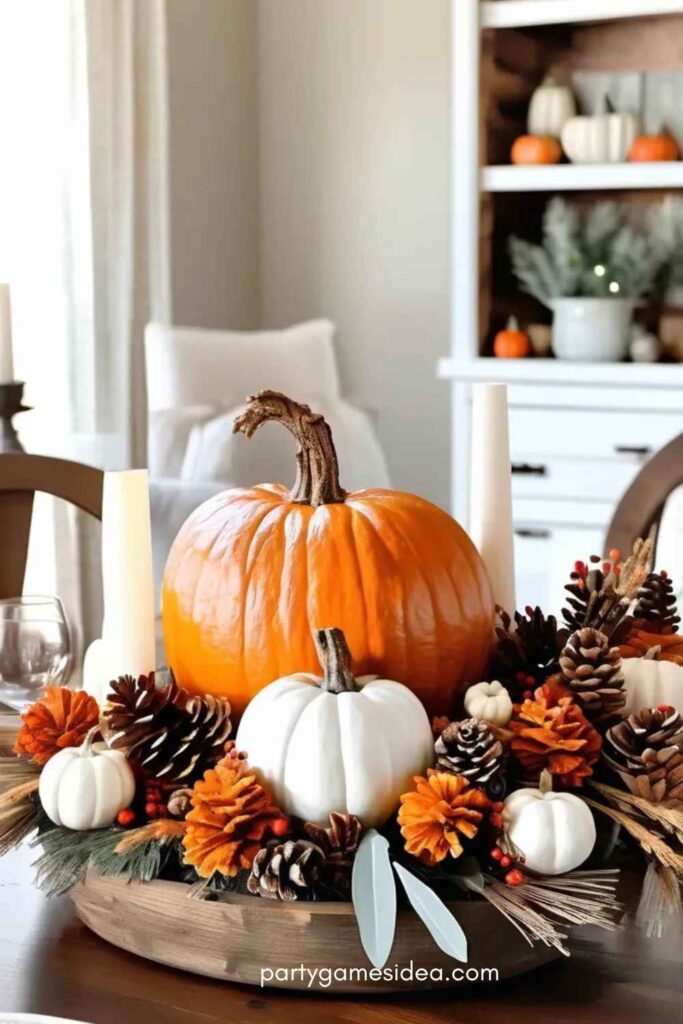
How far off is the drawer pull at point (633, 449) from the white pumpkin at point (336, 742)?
2587mm

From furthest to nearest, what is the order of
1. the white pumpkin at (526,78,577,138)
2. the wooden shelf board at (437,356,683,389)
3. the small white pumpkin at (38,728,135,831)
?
the white pumpkin at (526,78,577,138) < the wooden shelf board at (437,356,683,389) < the small white pumpkin at (38,728,135,831)

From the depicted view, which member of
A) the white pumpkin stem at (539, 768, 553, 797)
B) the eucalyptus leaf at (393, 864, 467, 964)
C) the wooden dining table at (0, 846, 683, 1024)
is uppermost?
the white pumpkin stem at (539, 768, 553, 797)

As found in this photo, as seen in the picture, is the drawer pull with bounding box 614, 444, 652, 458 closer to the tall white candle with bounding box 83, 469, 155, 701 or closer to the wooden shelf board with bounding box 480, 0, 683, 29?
the wooden shelf board with bounding box 480, 0, 683, 29

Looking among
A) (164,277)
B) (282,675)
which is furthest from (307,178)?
(282,675)

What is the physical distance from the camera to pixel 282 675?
33.2 inches

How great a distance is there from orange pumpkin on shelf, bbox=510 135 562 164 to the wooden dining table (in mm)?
2856

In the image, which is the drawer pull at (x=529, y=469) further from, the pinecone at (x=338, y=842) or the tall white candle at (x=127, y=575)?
the pinecone at (x=338, y=842)

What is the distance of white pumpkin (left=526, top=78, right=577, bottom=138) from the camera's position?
11.3ft

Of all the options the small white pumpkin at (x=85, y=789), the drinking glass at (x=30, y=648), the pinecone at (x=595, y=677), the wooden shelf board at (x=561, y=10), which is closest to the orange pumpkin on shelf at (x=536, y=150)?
the wooden shelf board at (x=561, y=10)

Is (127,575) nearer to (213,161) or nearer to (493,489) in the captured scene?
(493,489)

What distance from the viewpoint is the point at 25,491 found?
5.59ft

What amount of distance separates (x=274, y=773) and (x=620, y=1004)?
0.21 metres

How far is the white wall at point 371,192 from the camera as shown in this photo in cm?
393

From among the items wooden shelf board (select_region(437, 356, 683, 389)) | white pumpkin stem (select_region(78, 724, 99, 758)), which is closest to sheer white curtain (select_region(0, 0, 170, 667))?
wooden shelf board (select_region(437, 356, 683, 389))
